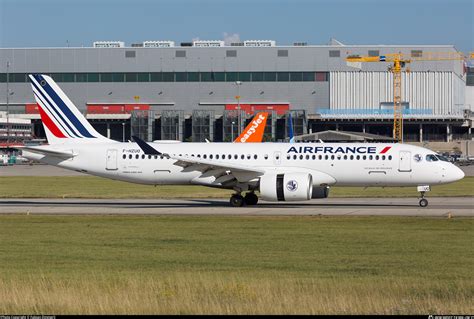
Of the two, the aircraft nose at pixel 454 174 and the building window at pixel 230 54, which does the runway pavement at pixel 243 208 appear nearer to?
the aircraft nose at pixel 454 174

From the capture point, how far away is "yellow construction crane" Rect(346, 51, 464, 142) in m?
134

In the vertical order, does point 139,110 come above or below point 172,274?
above

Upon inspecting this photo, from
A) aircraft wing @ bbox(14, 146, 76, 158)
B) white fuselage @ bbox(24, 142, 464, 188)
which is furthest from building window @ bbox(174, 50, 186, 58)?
aircraft wing @ bbox(14, 146, 76, 158)

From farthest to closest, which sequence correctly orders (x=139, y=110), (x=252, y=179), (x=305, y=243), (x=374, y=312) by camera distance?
(x=139, y=110), (x=252, y=179), (x=305, y=243), (x=374, y=312)

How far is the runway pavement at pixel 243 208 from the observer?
4009 cm

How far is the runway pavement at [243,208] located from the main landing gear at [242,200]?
1.67 feet

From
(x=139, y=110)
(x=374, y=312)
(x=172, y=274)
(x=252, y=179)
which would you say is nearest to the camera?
(x=374, y=312)

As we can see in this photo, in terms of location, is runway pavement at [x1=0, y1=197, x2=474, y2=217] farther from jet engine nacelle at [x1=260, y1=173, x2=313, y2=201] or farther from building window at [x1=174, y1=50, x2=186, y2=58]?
building window at [x1=174, y1=50, x2=186, y2=58]

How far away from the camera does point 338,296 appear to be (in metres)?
18.4

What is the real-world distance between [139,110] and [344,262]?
111877mm

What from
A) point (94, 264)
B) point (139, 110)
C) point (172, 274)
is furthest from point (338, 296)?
point (139, 110)

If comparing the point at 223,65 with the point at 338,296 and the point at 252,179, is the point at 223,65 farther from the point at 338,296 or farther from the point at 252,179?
the point at 338,296

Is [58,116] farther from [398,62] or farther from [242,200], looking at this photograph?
[398,62]

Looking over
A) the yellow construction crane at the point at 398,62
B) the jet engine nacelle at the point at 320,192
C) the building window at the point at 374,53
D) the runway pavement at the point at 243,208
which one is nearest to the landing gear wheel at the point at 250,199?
the runway pavement at the point at 243,208
